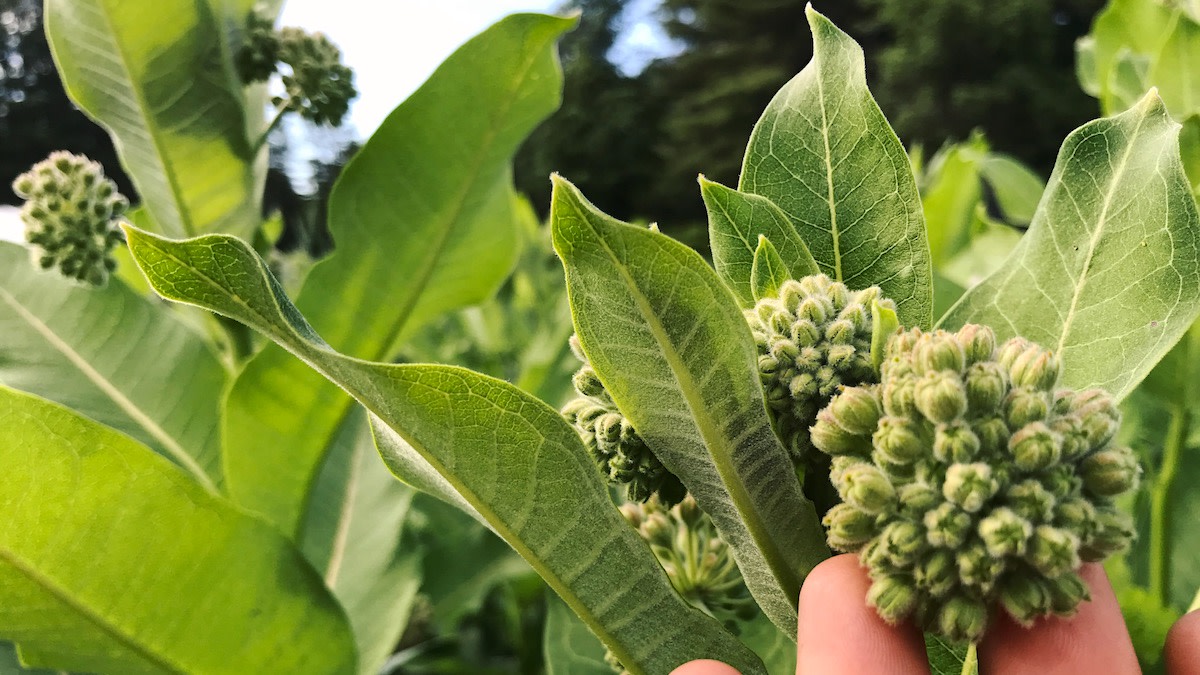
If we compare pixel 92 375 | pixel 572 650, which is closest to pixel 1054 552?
pixel 572 650

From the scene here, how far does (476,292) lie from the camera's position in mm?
1913

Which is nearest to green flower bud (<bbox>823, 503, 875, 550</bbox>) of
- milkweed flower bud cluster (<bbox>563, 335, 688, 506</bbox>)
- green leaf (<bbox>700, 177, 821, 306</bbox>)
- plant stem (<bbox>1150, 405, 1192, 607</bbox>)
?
milkweed flower bud cluster (<bbox>563, 335, 688, 506</bbox>)

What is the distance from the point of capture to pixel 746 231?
3.28ft

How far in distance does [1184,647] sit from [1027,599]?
0.30 m

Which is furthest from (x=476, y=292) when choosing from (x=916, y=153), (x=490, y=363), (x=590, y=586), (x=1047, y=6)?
(x=1047, y=6)

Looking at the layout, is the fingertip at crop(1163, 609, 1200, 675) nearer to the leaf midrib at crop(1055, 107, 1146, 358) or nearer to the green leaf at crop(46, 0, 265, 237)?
the leaf midrib at crop(1055, 107, 1146, 358)

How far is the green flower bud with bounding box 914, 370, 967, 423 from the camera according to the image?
69cm

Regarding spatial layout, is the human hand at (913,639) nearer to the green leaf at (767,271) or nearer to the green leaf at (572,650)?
the green leaf at (767,271)

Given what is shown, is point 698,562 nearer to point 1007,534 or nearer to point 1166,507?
point 1007,534

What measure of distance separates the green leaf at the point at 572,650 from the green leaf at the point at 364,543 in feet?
1.43

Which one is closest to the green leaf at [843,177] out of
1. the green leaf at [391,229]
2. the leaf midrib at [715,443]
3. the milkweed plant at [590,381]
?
the milkweed plant at [590,381]

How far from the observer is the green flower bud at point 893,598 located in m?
0.69

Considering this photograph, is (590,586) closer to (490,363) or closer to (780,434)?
(780,434)

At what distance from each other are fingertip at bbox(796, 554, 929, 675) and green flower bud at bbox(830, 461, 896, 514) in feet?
0.23
